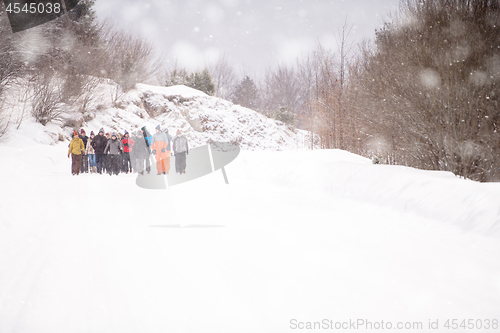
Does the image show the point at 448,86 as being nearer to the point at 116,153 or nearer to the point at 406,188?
the point at 406,188

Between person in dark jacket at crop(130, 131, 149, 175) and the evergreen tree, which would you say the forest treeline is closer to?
person in dark jacket at crop(130, 131, 149, 175)

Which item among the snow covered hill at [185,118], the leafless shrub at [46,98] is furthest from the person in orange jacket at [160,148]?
the snow covered hill at [185,118]

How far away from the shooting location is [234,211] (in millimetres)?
5465

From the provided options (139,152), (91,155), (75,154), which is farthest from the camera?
(91,155)

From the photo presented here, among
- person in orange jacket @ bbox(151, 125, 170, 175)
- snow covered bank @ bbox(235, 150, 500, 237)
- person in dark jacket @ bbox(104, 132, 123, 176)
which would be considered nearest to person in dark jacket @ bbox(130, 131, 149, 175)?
person in dark jacket @ bbox(104, 132, 123, 176)

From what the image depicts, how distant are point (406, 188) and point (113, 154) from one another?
12148 millimetres

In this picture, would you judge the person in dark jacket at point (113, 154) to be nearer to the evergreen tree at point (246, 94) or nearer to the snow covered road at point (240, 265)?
the snow covered road at point (240, 265)

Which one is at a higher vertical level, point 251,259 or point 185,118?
point 185,118

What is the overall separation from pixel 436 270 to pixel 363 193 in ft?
11.5

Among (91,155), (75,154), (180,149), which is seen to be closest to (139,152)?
(75,154)

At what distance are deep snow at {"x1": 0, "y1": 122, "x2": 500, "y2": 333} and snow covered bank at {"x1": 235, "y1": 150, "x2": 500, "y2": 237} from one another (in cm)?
3

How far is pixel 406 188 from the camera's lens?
5.58m

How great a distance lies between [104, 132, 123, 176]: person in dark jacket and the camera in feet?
44.9

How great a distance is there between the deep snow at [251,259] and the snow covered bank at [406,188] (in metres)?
0.03
